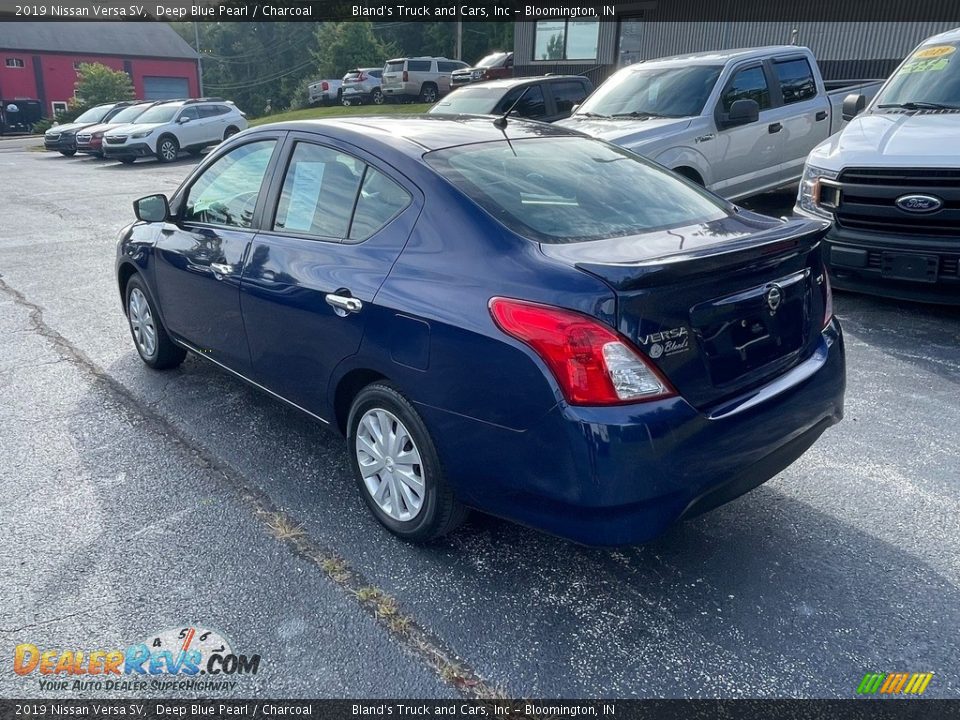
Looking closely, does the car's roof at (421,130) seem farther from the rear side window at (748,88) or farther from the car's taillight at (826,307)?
the rear side window at (748,88)

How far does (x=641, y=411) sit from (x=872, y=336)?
398 cm

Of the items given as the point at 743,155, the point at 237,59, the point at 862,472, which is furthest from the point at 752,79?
the point at 237,59

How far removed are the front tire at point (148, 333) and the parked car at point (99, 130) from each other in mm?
A: 20040

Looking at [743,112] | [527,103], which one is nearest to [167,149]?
[527,103]

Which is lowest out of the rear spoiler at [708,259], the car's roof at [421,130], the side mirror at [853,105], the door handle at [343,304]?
the door handle at [343,304]

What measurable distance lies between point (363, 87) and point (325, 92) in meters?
5.81

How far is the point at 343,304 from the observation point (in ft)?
10.3

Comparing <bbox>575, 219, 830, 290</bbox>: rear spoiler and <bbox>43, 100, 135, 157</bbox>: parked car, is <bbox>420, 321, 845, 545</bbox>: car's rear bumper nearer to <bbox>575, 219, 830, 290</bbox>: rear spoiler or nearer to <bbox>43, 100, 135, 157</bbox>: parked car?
<bbox>575, 219, 830, 290</bbox>: rear spoiler

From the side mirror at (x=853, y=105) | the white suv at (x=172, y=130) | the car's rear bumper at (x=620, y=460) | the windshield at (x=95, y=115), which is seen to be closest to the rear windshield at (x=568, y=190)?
the car's rear bumper at (x=620, y=460)

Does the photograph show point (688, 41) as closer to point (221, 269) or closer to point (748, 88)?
point (748, 88)

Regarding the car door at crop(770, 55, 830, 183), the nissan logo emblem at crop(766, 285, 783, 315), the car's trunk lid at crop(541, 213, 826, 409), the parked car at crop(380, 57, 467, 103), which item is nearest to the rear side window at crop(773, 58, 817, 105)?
the car door at crop(770, 55, 830, 183)

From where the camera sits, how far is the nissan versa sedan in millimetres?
2490

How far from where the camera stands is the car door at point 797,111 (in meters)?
8.81

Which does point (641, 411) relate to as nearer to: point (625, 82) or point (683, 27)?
point (625, 82)
